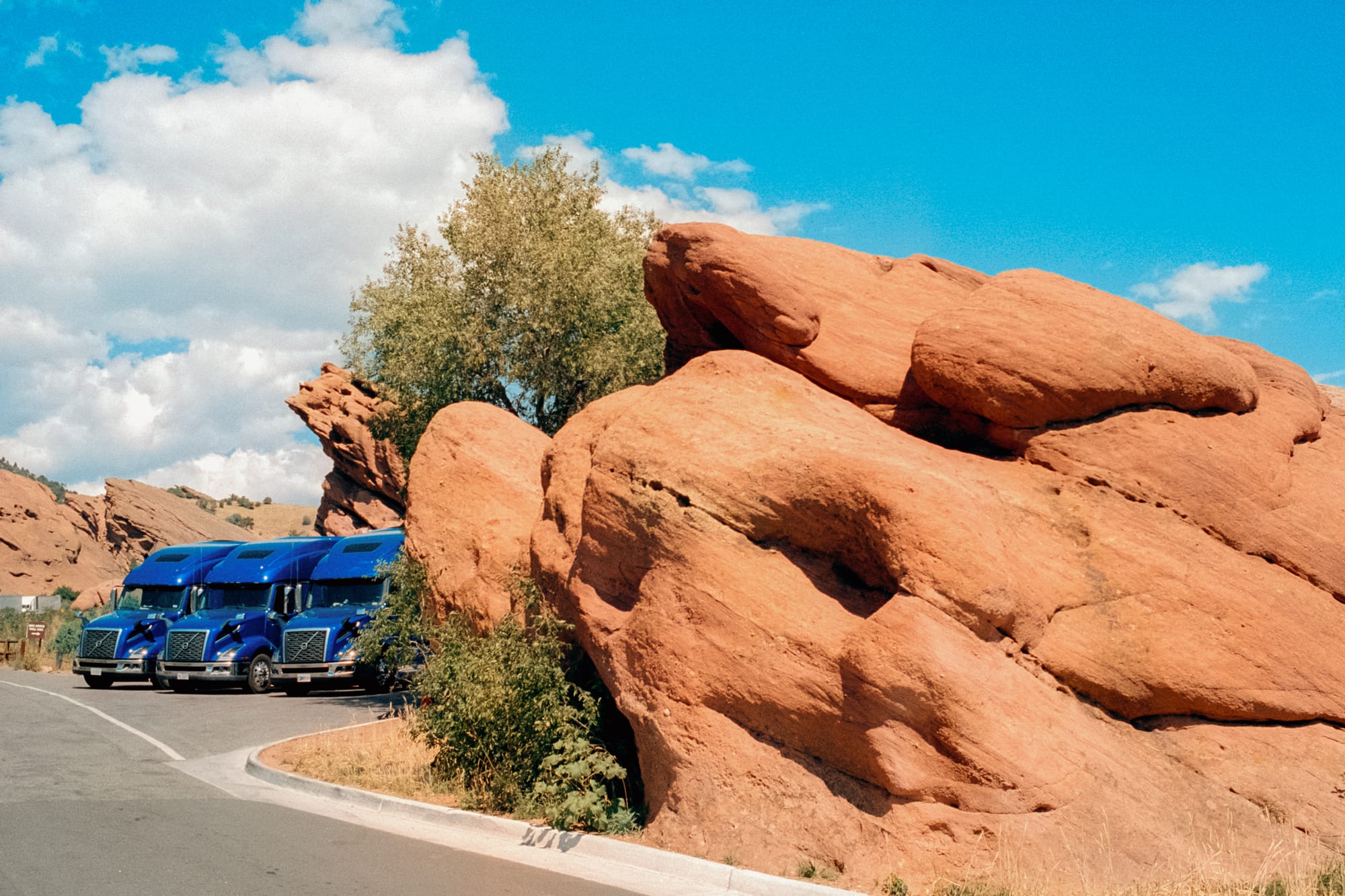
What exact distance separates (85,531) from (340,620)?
2165 inches

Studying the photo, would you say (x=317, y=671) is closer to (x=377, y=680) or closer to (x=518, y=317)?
(x=377, y=680)

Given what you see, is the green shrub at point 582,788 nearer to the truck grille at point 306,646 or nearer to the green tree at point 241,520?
the truck grille at point 306,646

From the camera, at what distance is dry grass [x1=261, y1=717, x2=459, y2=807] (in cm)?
1189

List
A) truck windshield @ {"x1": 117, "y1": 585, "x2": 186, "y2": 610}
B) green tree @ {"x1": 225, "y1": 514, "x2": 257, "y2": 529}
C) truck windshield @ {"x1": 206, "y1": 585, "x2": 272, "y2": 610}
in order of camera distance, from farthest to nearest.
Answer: green tree @ {"x1": 225, "y1": 514, "x2": 257, "y2": 529}, truck windshield @ {"x1": 117, "y1": 585, "x2": 186, "y2": 610}, truck windshield @ {"x1": 206, "y1": 585, "x2": 272, "y2": 610}

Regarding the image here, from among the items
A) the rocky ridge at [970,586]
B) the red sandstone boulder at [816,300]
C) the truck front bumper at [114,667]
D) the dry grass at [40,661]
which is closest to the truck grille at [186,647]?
the truck front bumper at [114,667]

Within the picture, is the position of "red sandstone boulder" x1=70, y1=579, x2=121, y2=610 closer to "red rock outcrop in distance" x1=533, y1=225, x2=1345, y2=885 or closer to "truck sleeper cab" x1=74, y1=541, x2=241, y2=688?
"truck sleeper cab" x1=74, y1=541, x2=241, y2=688

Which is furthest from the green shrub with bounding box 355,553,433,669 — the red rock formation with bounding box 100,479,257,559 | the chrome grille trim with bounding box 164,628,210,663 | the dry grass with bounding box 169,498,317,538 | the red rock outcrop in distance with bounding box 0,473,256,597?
the dry grass with bounding box 169,498,317,538

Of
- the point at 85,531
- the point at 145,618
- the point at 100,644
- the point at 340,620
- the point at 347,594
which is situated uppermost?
the point at 85,531

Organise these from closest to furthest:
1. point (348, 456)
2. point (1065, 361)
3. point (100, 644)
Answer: point (1065, 361), point (100, 644), point (348, 456)

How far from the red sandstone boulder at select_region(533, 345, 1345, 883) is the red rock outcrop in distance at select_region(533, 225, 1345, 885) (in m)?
0.03

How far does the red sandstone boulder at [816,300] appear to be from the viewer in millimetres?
12047

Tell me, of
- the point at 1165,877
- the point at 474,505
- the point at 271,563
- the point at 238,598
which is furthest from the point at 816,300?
the point at 238,598

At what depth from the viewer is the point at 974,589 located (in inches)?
337

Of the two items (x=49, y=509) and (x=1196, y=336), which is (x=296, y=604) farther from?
(x=49, y=509)
